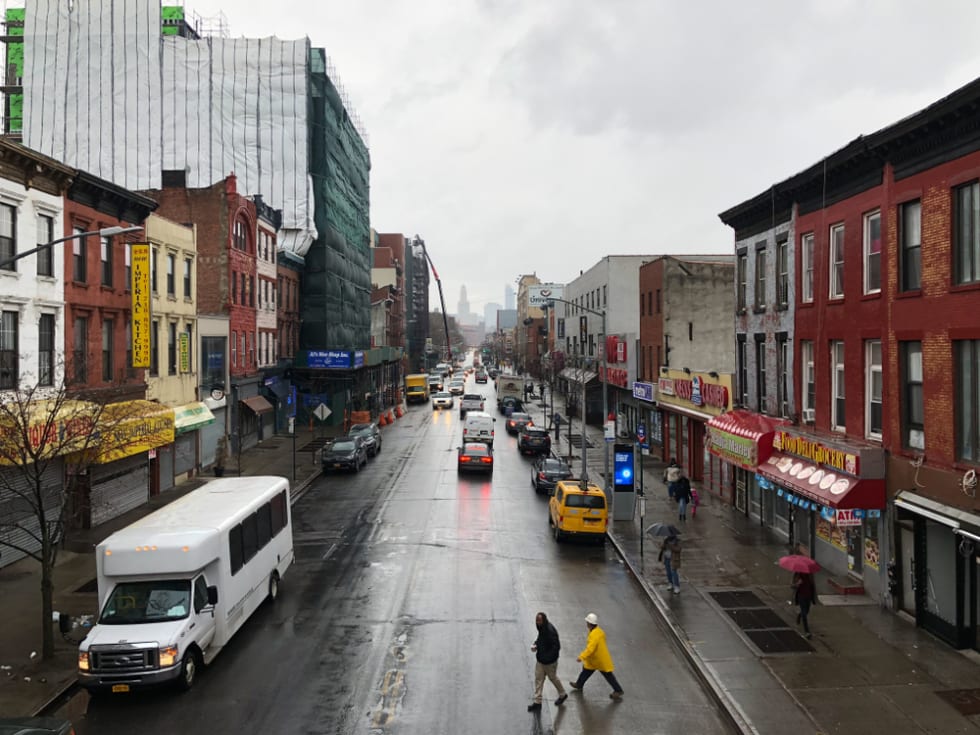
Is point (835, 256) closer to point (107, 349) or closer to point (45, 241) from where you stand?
point (45, 241)

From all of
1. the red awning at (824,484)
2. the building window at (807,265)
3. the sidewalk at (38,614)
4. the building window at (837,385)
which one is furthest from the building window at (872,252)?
the sidewalk at (38,614)

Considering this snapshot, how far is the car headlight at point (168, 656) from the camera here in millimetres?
13344

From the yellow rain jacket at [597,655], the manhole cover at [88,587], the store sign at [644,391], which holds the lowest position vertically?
the manhole cover at [88,587]

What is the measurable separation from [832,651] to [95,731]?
525 inches

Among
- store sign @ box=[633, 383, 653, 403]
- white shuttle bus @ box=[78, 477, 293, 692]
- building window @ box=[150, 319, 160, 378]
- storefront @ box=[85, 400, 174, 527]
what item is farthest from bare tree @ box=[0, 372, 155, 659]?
store sign @ box=[633, 383, 653, 403]

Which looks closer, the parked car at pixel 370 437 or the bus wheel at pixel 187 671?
the bus wheel at pixel 187 671

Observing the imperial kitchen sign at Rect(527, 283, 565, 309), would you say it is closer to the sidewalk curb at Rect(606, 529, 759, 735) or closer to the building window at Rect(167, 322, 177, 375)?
the building window at Rect(167, 322, 177, 375)

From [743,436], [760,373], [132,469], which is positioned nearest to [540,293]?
[760,373]

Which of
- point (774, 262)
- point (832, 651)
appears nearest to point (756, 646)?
point (832, 651)

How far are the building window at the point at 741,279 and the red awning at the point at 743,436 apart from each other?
419 centimetres

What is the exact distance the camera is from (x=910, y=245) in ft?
60.0

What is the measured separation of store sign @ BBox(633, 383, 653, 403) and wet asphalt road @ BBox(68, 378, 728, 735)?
18.0 metres

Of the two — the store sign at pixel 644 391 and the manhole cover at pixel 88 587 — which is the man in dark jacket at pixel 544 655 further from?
the store sign at pixel 644 391

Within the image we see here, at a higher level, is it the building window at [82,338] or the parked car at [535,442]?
the building window at [82,338]
